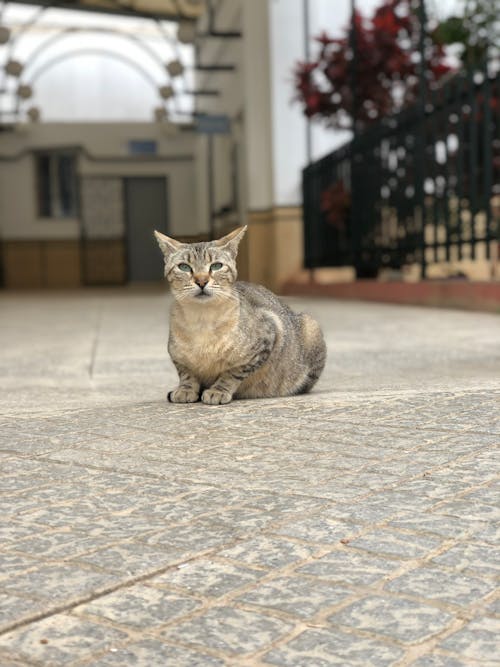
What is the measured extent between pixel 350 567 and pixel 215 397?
1.72 m

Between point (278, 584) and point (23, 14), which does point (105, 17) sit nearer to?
point (23, 14)

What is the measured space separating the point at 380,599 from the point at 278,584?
18cm

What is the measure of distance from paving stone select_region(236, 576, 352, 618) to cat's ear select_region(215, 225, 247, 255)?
1882 mm

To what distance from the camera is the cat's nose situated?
126 inches

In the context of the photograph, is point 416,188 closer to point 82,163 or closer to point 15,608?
point 15,608

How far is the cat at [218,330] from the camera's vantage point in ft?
10.8

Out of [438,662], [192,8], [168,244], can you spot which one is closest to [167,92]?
[192,8]

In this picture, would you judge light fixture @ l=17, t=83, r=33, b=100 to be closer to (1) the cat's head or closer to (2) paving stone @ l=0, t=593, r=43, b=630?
(1) the cat's head

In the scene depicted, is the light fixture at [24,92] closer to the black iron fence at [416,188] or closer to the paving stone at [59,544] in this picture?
the black iron fence at [416,188]

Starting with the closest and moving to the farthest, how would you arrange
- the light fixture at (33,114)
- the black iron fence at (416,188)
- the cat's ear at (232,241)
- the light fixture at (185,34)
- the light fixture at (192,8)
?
the cat's ear at (232,241)
the black iron fence at (416,188)
the light fixture at (185,34)
the light fixture at (192,8)
the light fixture at (33,114)

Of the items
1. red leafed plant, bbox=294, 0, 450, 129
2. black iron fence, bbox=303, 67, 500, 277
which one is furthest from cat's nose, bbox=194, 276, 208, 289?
red leafed plant, bbox=294, 0, 450, 129

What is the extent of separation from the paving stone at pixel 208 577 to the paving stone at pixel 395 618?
21 centimetres

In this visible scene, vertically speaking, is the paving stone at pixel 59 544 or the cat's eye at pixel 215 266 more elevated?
the cat's eye at pixel 215 266

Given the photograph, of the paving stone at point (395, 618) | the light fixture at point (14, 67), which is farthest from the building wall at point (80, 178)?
the paving stone at point (395, 618)
